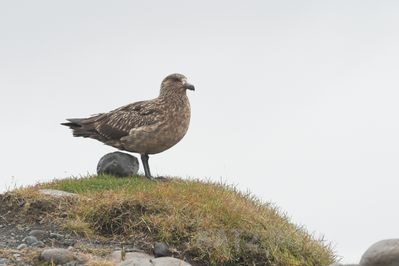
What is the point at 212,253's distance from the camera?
1280cm

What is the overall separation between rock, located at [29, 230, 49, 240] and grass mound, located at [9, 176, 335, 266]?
1.40 ft

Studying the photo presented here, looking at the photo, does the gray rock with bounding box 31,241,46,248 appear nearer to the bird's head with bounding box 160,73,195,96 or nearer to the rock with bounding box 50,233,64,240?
the rock with bounding box 50,233,64,240

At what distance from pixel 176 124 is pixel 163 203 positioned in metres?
3.50

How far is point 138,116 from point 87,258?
218 inches

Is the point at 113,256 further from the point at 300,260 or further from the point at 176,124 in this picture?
the point at 176,124

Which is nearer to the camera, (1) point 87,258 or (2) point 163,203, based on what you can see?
(1) point 87,258

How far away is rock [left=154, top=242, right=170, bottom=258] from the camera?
12719 millimetres

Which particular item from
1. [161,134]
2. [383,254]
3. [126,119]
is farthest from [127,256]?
[126,119]

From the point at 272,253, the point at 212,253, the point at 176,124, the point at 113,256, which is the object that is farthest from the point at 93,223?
the point at 176,124

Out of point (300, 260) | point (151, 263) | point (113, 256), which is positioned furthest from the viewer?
point (300, 260)

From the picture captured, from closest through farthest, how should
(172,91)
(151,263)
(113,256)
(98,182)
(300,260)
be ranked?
(151,263) < (113,256) < (300,260) < (98,182) < (172,91)

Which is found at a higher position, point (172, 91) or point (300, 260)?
point (172, 91)

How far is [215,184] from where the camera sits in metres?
16.3

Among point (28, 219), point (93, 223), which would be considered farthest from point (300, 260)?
point (28, 219)
